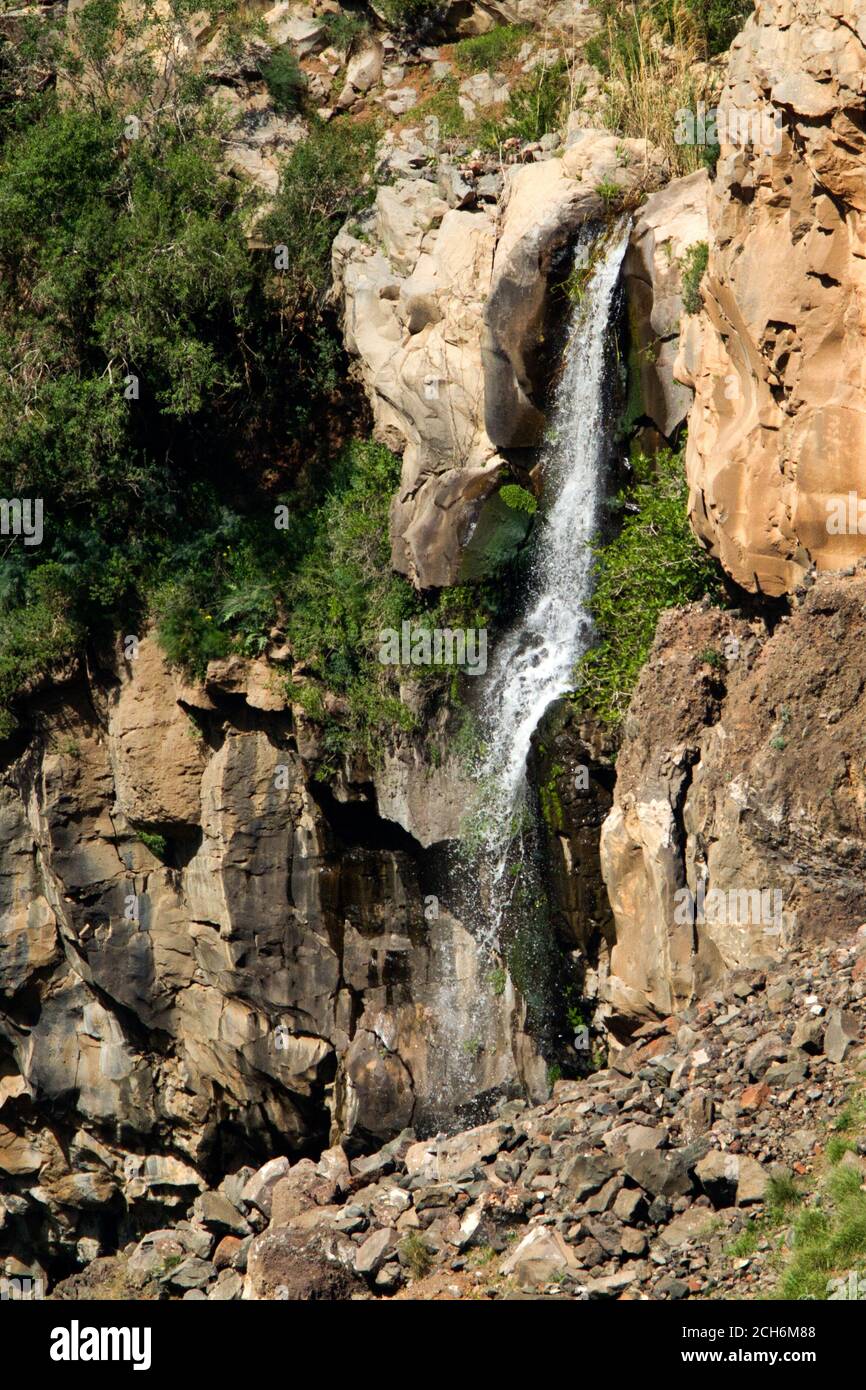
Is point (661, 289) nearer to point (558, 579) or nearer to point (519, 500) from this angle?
point (519, 500)

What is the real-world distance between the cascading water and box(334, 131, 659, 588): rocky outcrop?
12.9 inches

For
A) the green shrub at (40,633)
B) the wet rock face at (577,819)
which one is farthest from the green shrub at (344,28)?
the wet rock face at (577,819)

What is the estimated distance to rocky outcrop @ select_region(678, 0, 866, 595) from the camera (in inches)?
521

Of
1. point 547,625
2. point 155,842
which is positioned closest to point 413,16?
point 547,625

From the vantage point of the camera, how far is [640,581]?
16.6 m

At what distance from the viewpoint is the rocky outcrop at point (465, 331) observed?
17.9m

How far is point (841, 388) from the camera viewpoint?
44.0 feet

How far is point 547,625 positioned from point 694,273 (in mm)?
3616

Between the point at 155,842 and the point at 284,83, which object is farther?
the point at 284,83

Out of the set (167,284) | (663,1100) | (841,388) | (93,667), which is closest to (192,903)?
(93,667)

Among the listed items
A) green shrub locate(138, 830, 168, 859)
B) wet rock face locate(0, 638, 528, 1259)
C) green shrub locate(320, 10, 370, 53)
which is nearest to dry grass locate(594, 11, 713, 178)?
green shrub locate(320, 10, 370, 53)

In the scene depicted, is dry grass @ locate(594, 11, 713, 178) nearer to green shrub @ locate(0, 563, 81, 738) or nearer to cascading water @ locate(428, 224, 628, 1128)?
cascading water @ locate(428, 224, 628, 1128)

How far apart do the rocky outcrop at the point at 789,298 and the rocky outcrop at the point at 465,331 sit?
3.34 meters

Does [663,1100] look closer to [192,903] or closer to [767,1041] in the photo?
[767,1041]
